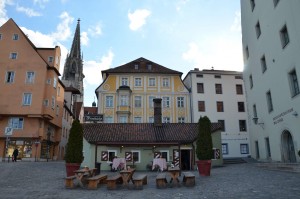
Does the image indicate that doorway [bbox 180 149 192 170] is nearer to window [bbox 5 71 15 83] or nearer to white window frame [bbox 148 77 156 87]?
white window frame [bbox 148 77 156 87]

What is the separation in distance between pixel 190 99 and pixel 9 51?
2552 centimetres

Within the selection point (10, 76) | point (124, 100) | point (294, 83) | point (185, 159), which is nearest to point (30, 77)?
point (10, 76)

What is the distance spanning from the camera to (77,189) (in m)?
11.2

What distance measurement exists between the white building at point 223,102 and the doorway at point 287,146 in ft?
57.7

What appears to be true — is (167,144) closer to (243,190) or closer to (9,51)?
(243,190)

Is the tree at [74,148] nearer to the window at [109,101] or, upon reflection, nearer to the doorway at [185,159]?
the doorway at [185,159]

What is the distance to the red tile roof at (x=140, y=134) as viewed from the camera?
2550 centimetres

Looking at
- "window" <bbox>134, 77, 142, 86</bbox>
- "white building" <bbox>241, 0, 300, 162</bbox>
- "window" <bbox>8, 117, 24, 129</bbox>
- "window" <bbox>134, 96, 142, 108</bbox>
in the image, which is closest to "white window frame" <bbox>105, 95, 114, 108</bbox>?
"window" <bbox>134, 96, 142, 108</bbox>

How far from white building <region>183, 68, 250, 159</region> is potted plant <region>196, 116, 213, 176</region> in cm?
2146

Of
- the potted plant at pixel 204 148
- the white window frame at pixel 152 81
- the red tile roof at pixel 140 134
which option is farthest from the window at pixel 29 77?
the potted plant at pixel 204 148

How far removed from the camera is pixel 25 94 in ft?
110

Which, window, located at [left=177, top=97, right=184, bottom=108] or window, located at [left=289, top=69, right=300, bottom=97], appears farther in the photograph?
window, located at [left=177, top=97, right=184, bottom=108]

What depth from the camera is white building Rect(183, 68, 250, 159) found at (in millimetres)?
37719

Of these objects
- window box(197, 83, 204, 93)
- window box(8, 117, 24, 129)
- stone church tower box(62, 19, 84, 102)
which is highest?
stone church tower box(62, 19, 84, 102)
